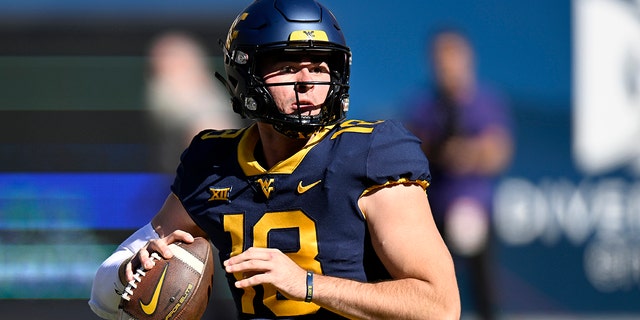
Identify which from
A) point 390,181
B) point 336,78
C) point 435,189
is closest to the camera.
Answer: point 390,181

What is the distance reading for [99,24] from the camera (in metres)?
5.57

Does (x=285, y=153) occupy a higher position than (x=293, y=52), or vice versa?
(x=293, y=52)

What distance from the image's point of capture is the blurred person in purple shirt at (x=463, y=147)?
534 cm

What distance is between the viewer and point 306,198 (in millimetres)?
2664

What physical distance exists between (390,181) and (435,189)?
2781 millimetres

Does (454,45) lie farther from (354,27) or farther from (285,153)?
(285,153)

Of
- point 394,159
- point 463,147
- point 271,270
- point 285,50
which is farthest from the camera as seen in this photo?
point 463,147

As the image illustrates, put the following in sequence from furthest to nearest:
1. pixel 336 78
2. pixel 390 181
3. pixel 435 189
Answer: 1. pixel 435 189
2. pixel 336 78
3. pixel 390 181

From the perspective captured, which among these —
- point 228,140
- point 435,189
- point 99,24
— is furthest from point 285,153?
point 99,24

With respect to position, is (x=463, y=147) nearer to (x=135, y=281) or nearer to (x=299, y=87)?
(x=299, y=87)

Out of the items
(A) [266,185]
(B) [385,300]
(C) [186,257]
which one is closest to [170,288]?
(C) [186,257]

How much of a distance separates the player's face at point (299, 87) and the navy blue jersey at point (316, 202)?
0.32 ft

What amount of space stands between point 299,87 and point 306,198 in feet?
0.88

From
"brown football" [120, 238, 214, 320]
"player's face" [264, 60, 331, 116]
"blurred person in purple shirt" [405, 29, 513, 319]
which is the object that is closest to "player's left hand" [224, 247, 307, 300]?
"brown football" [120, 238, 214, 320]
